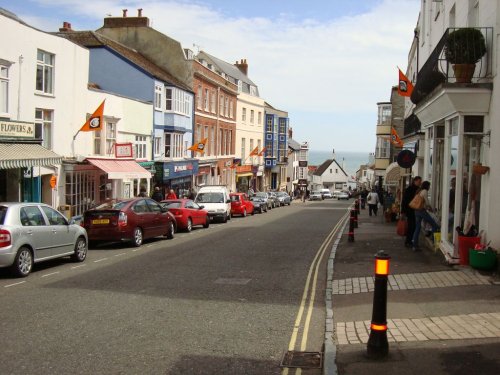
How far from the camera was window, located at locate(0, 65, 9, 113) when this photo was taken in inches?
743

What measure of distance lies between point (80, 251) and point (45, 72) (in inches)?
414

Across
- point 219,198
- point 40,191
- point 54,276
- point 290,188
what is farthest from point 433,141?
point 290,188

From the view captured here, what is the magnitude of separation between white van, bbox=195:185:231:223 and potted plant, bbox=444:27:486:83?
19.6m

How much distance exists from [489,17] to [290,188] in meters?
74.9

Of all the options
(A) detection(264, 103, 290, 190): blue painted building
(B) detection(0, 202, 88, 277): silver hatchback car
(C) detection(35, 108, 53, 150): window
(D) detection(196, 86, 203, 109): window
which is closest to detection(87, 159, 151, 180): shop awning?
(C) detection(35, 108, 53, 150): window

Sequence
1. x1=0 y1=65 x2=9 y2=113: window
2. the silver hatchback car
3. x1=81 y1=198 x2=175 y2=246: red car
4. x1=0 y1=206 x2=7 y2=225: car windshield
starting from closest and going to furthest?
the silver hatchback car → x1=0 y1=206 x2=7 y2=225: car windshield → x1=81 y1=198 x2=175 y2=246: red car → x1=0 y1=65 x2=9 y2=113: window

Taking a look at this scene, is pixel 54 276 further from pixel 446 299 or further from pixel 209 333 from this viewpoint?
pixel 446 299

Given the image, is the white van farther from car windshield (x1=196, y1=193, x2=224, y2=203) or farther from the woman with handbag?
the woman with handbag

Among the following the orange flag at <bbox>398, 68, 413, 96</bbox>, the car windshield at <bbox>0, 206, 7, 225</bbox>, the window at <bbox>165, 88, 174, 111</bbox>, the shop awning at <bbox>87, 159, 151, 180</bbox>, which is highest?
the window at <bbox>165, 88, 174, 111</bbox>

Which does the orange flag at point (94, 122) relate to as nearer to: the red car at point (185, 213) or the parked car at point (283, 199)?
the red car at point (185, 213)

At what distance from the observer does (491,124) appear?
10531mm

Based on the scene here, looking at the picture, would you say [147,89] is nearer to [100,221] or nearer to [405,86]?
[405,86]

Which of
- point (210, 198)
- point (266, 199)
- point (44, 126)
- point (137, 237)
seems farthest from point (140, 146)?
point (266, 199)

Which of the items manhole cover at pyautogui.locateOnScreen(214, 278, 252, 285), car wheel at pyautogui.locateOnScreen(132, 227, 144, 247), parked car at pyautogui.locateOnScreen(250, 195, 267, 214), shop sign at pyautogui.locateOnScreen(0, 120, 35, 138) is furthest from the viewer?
parked car at pyautogui.locateOnScreen(250, 195, 267, 214)
